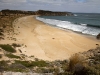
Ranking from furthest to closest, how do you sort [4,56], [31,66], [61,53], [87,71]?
[61,53]
[4,56]
[31,66]
[87,71]

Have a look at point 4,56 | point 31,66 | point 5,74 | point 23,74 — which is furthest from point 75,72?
point 4,56

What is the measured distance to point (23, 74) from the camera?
6.72m

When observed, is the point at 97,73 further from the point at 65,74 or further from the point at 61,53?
the point at 61,53

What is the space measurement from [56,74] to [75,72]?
76 cm

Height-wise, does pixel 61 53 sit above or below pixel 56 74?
below

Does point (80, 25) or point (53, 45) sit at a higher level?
point (53, 45)

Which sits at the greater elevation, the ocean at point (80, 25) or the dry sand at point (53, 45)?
the dry sand at point (53, 45)

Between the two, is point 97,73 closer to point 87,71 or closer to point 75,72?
point 87,71

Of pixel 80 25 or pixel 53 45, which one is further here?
pixel 80 25

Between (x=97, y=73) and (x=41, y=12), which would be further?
(x=41, y=12)

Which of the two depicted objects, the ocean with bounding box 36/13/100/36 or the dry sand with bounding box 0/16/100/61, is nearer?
the dry sand with bounding box 0/16/100/61

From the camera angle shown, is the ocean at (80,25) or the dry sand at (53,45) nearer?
the dry sand at (53,45)

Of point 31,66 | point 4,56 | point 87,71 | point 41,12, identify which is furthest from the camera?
point 41,12

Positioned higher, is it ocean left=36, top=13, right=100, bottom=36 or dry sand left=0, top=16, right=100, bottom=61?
dry sand left=0, top=16, right=100, bottom=61
